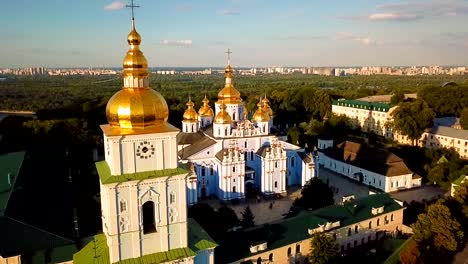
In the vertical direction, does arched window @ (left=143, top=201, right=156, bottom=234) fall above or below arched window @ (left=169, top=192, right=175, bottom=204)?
below

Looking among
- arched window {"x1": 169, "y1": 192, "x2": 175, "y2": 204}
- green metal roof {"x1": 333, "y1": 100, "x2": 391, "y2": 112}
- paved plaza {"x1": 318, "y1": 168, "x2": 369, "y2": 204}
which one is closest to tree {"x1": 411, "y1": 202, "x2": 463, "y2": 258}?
paved plaza {"x1": 318, "y1": 168, "x2": 369, "y2": 204}

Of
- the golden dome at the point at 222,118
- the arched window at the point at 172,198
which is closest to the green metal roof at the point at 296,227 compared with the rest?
the arched window at the point at 172,198

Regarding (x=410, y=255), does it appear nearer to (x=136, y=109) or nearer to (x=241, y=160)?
(x=136, y=109)

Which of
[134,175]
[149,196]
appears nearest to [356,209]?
[149,196]

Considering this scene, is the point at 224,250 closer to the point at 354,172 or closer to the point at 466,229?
the point at 466,229

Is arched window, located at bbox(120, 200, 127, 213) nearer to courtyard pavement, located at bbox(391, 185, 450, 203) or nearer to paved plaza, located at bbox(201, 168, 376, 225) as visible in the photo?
paved plaza, located at bbox(201, 168, 376, 225)

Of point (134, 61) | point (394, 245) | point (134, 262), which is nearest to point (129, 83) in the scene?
point (134, 61)

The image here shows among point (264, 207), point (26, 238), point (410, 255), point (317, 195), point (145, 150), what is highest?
point (145, 150)
